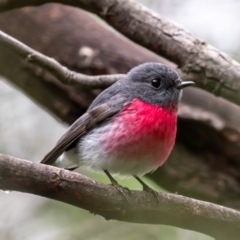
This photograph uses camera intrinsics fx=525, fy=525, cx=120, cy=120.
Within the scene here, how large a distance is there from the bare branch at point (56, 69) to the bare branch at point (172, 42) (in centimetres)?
A: 44

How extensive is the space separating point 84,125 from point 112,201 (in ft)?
3.90

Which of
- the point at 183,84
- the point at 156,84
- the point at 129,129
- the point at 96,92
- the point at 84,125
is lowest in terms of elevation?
the point at 96,92

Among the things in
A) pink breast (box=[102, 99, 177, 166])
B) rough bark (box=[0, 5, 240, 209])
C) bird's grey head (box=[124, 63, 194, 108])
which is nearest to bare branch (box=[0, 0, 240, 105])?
bird's grey head (box=[124, 63, 194, 108])

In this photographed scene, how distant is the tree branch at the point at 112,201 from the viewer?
2709 millimetres

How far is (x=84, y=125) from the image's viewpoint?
4160 mm

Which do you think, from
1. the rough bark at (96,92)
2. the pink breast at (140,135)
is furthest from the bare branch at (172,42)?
the pink breast at (140,135)

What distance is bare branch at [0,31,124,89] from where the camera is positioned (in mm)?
4199

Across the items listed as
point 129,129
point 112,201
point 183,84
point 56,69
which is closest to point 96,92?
point 56,69

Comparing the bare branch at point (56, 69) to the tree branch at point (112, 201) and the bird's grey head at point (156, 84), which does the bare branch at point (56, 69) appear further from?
the tree branch at point (112, 201)

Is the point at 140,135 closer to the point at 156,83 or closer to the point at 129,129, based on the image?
the point at 129,129

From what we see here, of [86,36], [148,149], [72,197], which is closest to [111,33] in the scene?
[86,36]

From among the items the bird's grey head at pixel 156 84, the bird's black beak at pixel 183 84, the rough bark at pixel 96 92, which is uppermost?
the bird's black beak at pixel 183 84

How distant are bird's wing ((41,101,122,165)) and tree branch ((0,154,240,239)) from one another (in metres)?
0.79

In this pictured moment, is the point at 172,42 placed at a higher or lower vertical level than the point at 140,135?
higher
